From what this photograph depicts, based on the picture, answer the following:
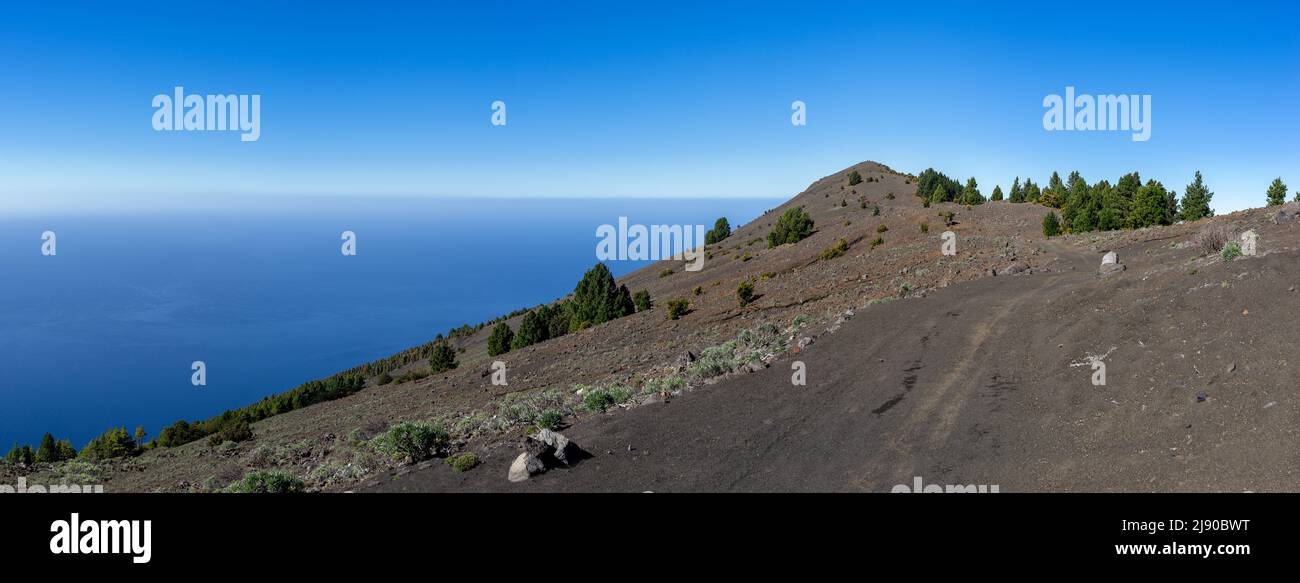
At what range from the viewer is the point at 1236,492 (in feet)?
26.1

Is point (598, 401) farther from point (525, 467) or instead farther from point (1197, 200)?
point (1197, 200)

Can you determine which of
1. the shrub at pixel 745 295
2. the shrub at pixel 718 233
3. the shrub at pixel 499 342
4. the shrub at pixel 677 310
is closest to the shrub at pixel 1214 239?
the shrub at pixel 745 295

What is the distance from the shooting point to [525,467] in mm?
10773

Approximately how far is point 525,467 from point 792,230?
51.1 m

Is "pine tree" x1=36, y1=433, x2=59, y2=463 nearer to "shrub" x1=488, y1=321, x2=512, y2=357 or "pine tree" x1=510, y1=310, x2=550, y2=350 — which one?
"shrub" x1=488, y1=321, x2=512, y2=357

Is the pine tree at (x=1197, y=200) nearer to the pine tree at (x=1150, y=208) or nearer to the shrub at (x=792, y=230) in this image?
the pine tree at (x=1150, y=208)

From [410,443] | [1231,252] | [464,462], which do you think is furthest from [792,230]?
[464,462]

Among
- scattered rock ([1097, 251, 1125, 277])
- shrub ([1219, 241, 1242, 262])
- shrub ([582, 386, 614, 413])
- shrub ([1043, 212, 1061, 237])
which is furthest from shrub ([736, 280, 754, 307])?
shrub ([1043, 212, 1061, 237])

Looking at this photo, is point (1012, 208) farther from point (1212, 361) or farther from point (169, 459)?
point (169, 459)

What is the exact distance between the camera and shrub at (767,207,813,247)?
57719 millimetres

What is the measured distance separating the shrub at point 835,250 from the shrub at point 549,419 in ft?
108

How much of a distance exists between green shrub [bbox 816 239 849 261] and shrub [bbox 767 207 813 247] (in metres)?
11.3

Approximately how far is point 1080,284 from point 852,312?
766 cm

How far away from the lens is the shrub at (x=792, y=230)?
57.7 meters
